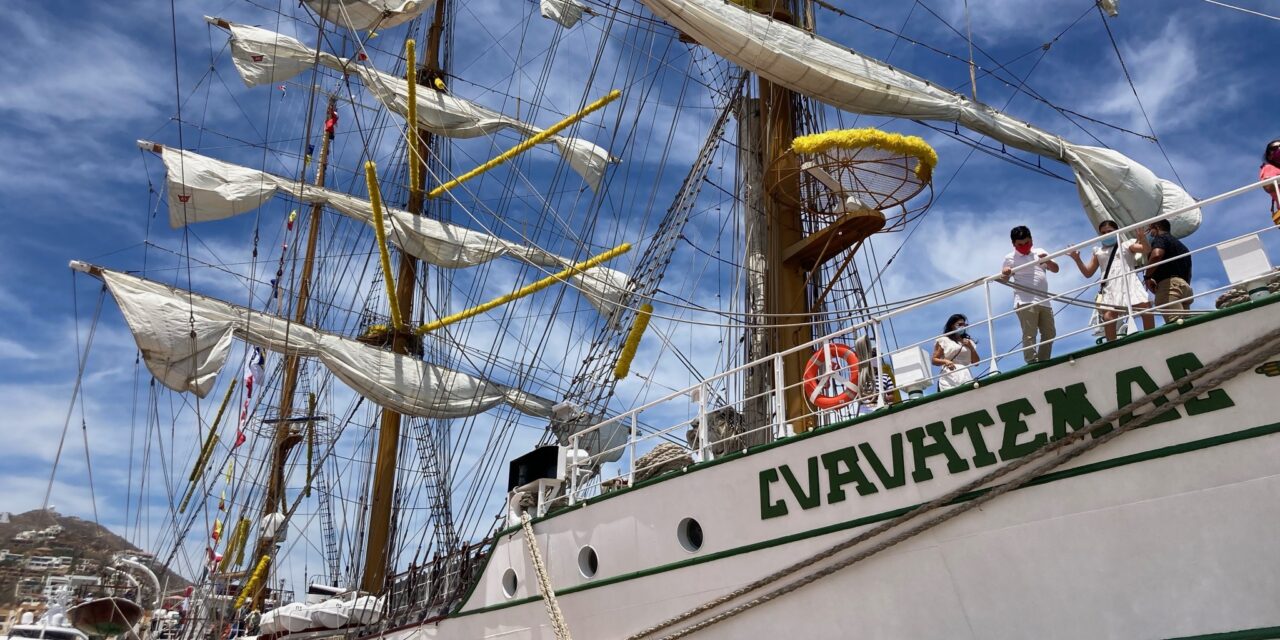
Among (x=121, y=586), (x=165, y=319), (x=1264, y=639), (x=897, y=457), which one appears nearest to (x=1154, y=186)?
(x=897, y=457)

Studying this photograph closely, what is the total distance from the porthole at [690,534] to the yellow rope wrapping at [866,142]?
5389 millimetres

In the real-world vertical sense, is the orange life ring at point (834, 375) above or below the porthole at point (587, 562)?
above

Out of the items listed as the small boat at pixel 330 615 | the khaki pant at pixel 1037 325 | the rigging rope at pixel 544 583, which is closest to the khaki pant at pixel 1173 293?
the khaki pant at pixel 1037 325

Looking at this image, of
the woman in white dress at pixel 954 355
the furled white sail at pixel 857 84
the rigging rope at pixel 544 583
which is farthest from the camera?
the furled white sail at pixel 857 84

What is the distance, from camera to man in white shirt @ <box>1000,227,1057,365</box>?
739 cm

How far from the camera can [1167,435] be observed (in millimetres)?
5855

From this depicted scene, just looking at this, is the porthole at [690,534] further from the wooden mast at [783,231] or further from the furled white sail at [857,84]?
the furled white sail at [857,84]

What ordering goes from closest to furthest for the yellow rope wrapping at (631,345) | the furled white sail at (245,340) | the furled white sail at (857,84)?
the furled white sail at (857,84) < the yellow rope wrapping at (631,345) < the furled white sail at (245,340)

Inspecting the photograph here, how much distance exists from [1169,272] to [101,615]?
75.2ft

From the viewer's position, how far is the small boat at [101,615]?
2206 centimetres

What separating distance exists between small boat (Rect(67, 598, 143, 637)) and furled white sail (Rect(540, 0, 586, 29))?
16.3 m

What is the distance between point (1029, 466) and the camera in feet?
20.7

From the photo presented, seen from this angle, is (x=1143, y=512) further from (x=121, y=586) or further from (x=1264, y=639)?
(x=121, y=586)

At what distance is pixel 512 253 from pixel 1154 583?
22.9m
